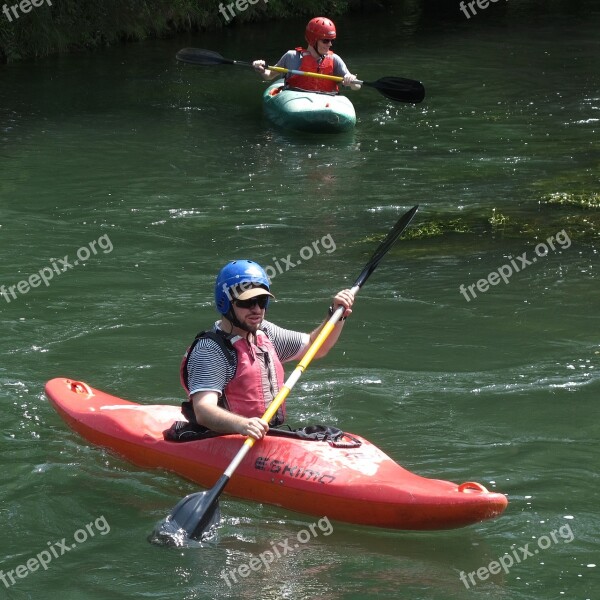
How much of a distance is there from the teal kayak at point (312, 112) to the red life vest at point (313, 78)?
26cm

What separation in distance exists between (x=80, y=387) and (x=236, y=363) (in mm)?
1501

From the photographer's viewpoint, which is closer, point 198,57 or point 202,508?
point 202,508

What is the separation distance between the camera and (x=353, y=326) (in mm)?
8023

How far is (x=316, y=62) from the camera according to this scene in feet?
44.3

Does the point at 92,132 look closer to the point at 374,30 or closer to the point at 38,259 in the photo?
the point at 38,259

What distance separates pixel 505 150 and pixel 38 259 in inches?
222

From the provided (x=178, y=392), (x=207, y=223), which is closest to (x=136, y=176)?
(x=207, y=223)

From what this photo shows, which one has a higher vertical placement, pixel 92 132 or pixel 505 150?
pixel 92 132

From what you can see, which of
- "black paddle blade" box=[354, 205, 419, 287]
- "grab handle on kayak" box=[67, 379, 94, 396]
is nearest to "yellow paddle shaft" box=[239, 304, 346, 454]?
"black paddle blade" box=[354, 205, 419, 287]

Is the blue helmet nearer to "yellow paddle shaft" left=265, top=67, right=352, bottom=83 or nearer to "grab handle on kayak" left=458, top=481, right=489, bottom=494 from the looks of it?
"grab handle on kayak" left=458, top=481, right=489, bottom=494

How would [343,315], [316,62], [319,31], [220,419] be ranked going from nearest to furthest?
[220,419], [343,315], [319,31], [316,62]

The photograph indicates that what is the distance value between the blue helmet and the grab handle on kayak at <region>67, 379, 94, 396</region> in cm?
151

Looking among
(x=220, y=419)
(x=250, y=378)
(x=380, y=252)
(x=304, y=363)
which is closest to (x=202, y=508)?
(x=220, y=419)

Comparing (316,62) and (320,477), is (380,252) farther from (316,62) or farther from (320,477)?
(316,62)
